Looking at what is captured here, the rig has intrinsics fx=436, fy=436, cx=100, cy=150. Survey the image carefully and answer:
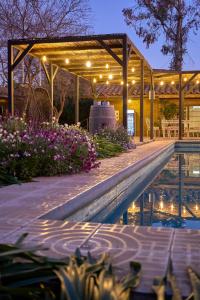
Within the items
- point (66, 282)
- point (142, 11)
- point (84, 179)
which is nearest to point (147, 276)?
point (66, 282)

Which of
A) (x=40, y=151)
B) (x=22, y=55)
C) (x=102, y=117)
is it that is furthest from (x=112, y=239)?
(x=102, y=117)

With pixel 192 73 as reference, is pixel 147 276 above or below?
below

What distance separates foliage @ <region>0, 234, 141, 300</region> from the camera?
1.83 meters

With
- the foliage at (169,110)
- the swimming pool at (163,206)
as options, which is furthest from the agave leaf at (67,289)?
the foliage at (169,110)

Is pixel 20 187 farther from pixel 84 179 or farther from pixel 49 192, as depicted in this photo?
pixel 84 179

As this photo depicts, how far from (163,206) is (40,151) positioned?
189 centimetres

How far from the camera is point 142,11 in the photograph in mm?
27703

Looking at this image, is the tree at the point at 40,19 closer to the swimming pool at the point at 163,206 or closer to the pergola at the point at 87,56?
the pergola at the point at 87,56

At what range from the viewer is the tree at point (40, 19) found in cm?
1897

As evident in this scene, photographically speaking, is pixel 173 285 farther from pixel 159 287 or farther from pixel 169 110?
pixel 169 110

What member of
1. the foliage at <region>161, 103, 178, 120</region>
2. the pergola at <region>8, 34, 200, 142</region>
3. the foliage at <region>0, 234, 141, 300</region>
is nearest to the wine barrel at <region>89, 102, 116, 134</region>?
the pergola at <region>8, 34, 200, 142</region>

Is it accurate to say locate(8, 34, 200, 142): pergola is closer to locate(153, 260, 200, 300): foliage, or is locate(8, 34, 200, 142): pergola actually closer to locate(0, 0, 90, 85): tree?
locate(0, 0, 90, 85): tree

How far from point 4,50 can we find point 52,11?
283 cm

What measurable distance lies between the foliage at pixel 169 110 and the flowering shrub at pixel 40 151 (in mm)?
16044
